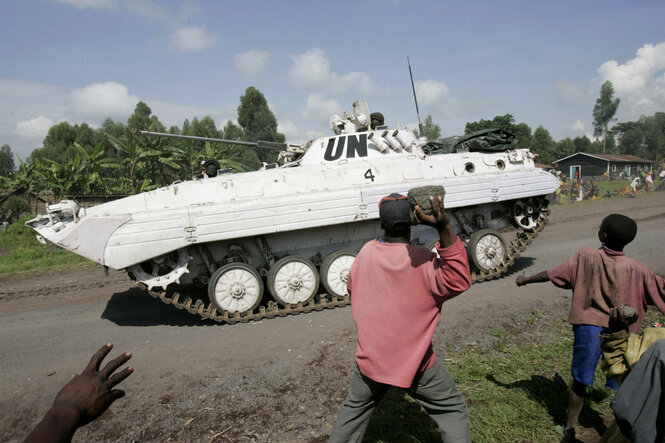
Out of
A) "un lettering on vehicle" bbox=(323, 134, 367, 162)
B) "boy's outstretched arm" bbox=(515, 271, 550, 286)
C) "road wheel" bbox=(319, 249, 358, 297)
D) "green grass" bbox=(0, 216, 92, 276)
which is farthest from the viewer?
"green grass" bbox=(0, 216, 92, 276)

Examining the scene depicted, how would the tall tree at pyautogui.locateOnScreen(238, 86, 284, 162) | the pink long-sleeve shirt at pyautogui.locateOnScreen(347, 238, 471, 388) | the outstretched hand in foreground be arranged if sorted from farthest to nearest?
the tall tree at pyautogui.locateOnScreen(238, 86, 284, 162) → the pink long-sleeve shirt at pyautogui.locateOnScreen(347, 238, 471, 388) → the outstretched hand in foreground

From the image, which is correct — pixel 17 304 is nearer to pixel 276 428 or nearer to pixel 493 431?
pixel 276 428

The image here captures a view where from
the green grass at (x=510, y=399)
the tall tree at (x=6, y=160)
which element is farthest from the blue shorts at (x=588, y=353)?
the tall tree at (x=6, y=160)

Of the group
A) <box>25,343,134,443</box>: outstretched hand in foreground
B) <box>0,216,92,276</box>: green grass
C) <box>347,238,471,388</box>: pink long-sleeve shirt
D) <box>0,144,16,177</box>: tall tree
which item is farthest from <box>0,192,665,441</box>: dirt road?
<box>0,144,16,177</box>: tall tree

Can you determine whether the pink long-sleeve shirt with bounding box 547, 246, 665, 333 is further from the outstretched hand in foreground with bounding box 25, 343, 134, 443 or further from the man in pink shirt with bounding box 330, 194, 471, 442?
the outstretched hand in foreground with bounding box 25, 343, 134, 443

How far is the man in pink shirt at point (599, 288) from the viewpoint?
2910 mm

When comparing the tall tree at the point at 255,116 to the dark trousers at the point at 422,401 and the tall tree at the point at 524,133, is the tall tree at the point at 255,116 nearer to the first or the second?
the tall tree at the point at 524,133

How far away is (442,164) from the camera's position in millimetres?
7961

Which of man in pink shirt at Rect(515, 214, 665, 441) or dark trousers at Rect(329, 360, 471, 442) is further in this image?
man in pink shirt at Rect(515, 214, 665, 441)

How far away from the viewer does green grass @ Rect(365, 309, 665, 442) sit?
3309 mm

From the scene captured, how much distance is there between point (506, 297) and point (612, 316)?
4378 millimetres

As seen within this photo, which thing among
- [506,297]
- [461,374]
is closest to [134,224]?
[461,374]

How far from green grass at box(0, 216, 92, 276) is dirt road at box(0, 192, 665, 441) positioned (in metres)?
3.10

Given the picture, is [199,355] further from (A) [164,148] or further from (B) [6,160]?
(B) [6,160]
